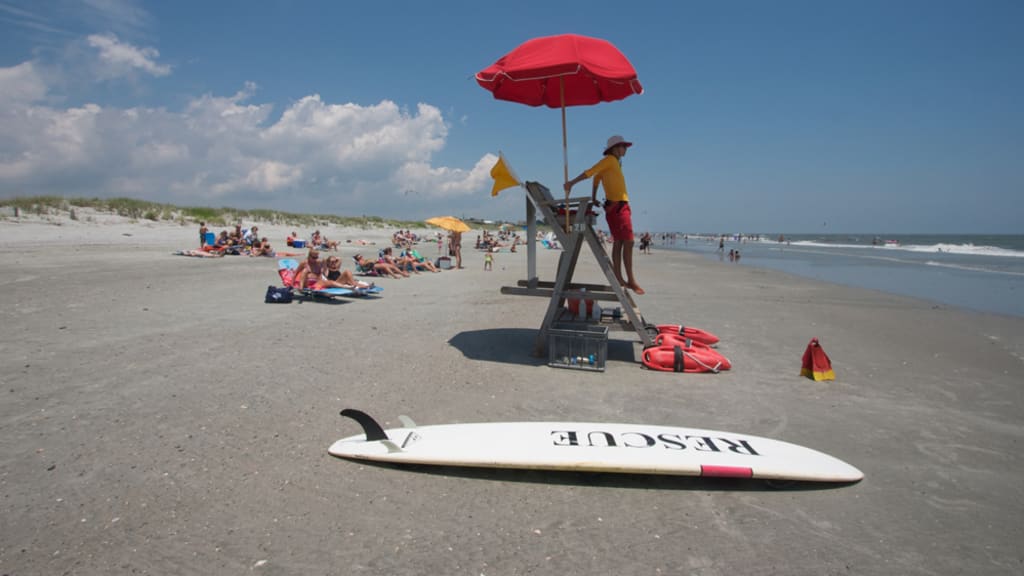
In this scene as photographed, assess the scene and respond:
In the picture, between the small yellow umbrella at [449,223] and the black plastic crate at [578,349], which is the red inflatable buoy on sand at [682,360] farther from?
the small yellow umbrella at [449,223]

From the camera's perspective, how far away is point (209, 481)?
10.5 feet

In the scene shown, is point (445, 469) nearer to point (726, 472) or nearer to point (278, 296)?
point (726, 472)

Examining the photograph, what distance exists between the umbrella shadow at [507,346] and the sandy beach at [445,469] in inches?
2.2

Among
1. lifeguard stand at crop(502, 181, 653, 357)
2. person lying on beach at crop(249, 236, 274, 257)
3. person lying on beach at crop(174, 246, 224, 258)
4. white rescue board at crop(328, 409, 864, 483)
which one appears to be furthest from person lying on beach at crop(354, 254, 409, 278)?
white rescue board at crop(328, 409, 864, 483)

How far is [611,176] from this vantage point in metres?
6.20

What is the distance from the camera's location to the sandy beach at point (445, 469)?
259cm

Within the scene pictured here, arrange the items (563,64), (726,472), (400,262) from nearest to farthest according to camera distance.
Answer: (726,472) → (563,64) → (400,262)

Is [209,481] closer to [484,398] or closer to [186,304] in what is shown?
[484,398]

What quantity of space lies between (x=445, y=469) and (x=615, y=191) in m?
4.08

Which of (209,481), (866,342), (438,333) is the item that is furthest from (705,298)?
(209,481)

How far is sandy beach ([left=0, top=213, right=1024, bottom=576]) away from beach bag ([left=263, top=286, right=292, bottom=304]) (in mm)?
1330

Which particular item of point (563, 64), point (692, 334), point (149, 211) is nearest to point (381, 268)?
point (692, 334)

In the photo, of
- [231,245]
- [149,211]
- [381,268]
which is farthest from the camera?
[149,211]

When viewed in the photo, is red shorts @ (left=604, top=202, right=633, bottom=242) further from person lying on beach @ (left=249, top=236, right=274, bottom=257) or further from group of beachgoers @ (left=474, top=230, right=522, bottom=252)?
person lying on beach @ (left=249, top=236, right=274, bottom=257)
